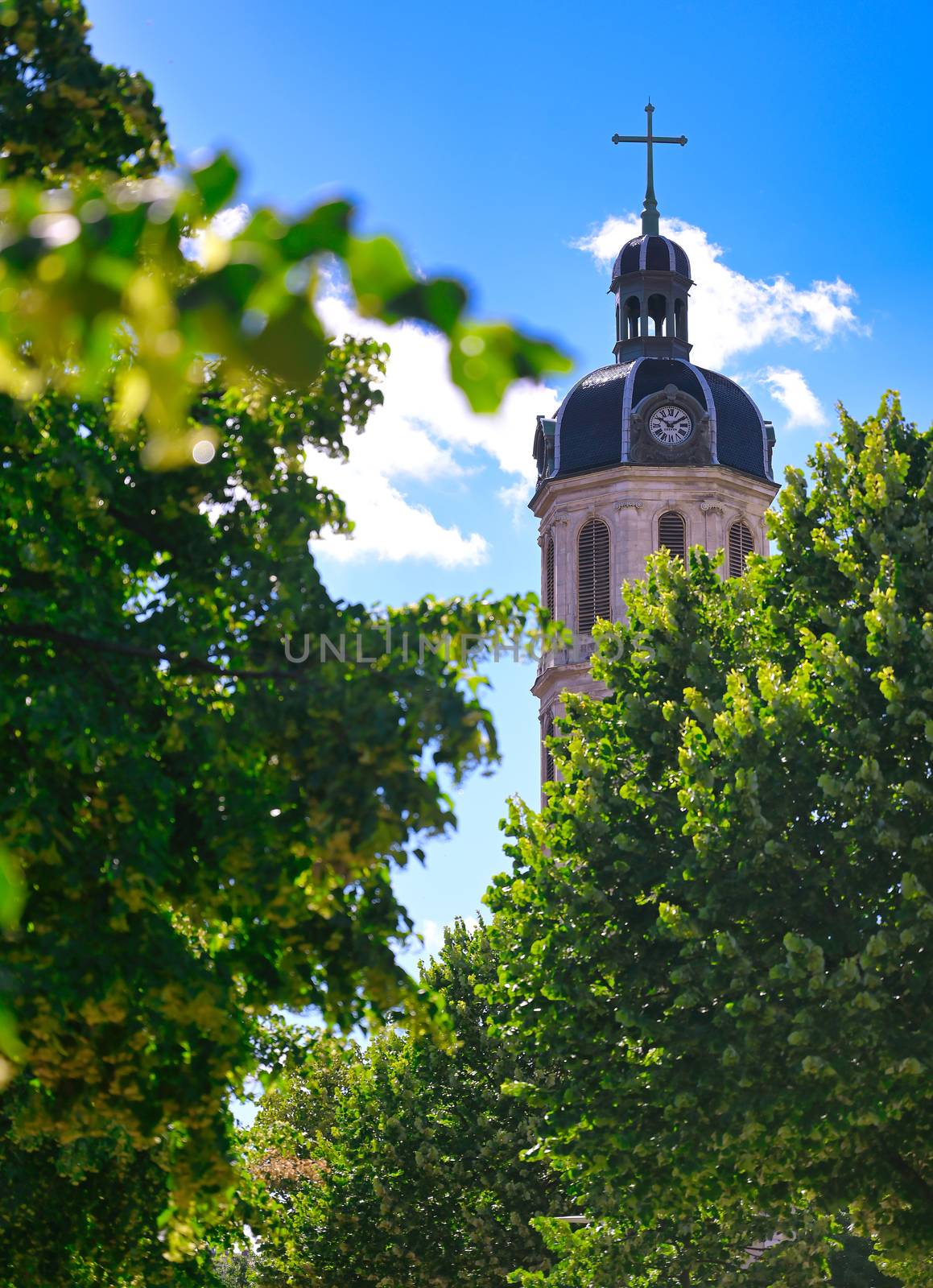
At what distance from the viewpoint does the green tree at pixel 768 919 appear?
18.6 metres

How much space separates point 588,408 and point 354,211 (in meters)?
68.0

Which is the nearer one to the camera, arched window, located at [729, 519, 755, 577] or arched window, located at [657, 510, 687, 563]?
arched window, located at [729, 519, 755, 577]

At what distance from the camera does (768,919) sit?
→ 19.8 meters

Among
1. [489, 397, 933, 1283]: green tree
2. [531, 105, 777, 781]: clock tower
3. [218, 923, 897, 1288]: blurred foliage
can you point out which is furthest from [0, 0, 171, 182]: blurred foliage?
[531, 105, 777, 781]: clock tower

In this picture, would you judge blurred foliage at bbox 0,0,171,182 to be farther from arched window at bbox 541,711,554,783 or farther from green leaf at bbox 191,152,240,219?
arched window at bbox 541,711,554,783

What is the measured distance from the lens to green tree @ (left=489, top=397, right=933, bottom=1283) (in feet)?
61.1

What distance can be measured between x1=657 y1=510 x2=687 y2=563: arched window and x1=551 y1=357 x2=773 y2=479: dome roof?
2.60m

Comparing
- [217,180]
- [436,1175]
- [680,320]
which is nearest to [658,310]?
[680,320]

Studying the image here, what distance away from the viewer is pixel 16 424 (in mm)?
11211

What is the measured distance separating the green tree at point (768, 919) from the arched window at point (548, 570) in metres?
47.9

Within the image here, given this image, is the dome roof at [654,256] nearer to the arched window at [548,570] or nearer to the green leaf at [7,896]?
the arched window at [548,570]

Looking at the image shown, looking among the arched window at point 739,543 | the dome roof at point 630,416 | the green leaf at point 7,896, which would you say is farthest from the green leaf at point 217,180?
the dome roof at point 630,416

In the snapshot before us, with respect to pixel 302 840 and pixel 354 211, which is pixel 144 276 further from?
pixel 302 840

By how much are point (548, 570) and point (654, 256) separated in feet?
43.0
